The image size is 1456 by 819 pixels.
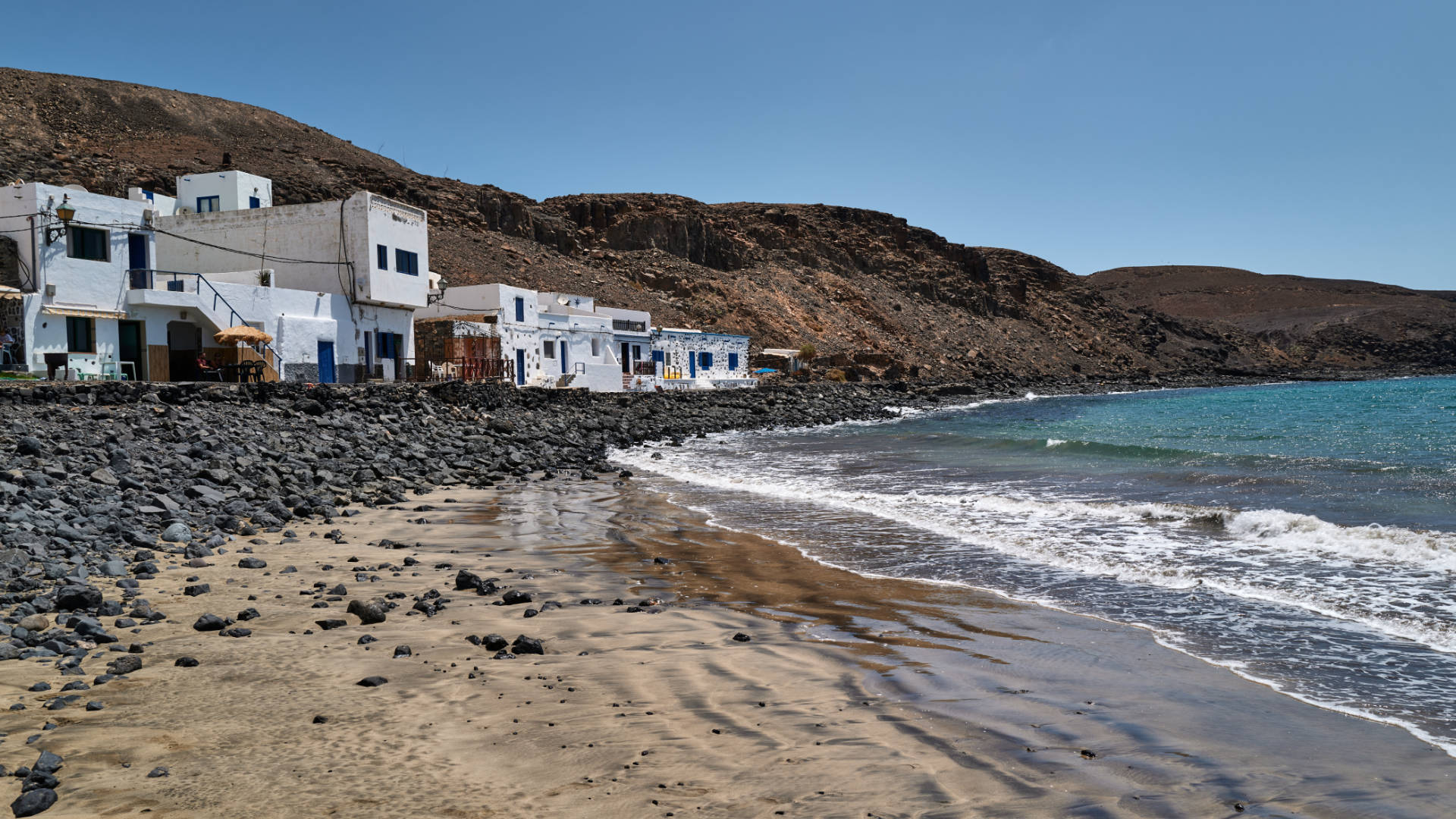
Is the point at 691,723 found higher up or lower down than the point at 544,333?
lower down

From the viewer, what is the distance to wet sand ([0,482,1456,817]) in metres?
4.20

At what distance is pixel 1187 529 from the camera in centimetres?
1277

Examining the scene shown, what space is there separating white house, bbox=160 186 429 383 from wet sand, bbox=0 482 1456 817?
21312 millimetres

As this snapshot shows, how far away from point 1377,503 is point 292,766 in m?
16.6

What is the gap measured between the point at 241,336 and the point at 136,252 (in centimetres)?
377

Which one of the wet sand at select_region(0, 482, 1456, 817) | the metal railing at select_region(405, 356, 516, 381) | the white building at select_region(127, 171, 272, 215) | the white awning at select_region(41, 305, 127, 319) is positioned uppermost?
the white building at select_region(127, 171, 272, 215)

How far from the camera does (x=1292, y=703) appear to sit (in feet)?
18.9

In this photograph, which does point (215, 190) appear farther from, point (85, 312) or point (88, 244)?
point (85, 312)

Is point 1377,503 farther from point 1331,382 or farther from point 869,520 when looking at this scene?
point 1331,382

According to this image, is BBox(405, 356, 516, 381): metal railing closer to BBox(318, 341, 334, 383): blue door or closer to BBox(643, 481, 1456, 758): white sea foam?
BBox(318, 341, 334, 383): blue door

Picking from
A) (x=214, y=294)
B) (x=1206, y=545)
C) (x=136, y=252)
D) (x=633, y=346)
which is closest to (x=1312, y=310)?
(x=633, y=346)

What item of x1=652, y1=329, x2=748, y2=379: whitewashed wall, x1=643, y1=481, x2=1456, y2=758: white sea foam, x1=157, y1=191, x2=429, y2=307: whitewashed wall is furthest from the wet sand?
x1=652, y1=329, x2=748, y2=379: whitewashed wall

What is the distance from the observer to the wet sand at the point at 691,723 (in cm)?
420

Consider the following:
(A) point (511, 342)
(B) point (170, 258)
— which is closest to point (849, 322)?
(A) point (511, 342)
